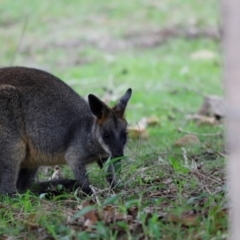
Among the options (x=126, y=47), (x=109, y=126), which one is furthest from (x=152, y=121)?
(x=126, y=47)

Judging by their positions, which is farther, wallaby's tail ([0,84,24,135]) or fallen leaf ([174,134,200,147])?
fallen leaf ([174,134,200,147])

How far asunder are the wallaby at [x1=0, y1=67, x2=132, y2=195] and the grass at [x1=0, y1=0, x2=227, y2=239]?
170mm

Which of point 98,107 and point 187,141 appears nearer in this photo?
point 98,107

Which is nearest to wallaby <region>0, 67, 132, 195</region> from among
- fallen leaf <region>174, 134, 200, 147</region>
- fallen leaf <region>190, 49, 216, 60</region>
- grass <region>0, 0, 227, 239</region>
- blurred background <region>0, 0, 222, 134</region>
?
grass <region>0, 0, 227, 239</region>

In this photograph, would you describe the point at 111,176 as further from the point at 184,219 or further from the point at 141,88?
the point at 141,88

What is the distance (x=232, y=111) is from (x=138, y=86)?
815 centimetres

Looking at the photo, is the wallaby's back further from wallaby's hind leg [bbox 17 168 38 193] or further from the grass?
the grass

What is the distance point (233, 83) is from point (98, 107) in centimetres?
280

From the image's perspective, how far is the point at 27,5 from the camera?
1584 centimetres

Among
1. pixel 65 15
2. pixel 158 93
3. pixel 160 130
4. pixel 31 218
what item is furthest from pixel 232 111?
pixel 65 15

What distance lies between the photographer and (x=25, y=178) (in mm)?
6297

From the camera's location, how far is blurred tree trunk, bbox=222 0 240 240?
124 inches

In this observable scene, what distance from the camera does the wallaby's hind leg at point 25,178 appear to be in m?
6.27

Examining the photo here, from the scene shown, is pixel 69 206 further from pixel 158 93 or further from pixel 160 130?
pixel 158 93
